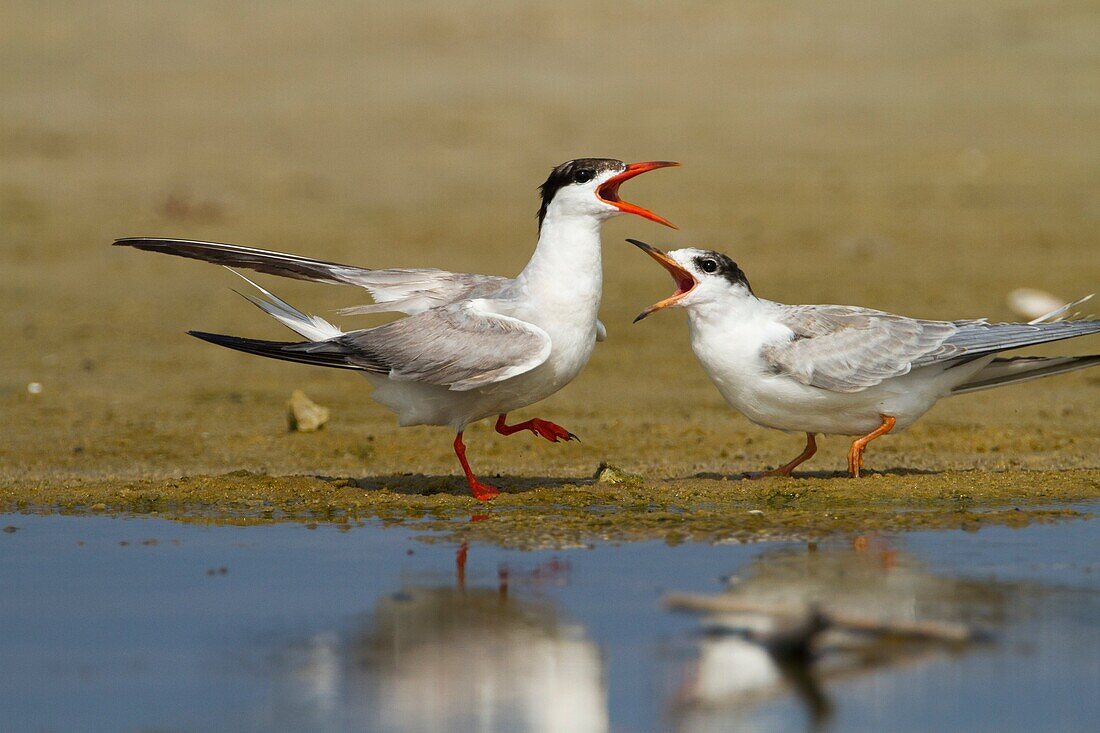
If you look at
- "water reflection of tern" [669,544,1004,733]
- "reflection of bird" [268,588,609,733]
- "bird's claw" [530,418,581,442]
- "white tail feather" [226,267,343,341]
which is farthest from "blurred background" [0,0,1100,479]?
"reflection of bird" [268,588,609,733]

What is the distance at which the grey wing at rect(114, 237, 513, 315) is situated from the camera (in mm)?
6709

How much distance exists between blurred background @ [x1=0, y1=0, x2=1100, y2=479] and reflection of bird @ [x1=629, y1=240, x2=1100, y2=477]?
2.11 feet

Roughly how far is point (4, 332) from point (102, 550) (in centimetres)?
640

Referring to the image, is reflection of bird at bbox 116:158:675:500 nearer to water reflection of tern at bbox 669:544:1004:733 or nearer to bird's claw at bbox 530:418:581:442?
bird's claw at bbox 530:418:581:442

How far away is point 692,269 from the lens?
6.63m

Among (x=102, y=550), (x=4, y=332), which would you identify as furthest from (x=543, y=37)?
(x=102, y=550)

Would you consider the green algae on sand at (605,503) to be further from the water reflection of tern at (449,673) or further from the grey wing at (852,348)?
the water reflection of tern at (449,673)

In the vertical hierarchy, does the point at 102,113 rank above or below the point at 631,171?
above

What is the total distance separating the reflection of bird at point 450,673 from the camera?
140 inches

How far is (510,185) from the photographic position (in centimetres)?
1641

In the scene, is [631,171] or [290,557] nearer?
[290,557]

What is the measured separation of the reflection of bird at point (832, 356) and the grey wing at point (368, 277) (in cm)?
88

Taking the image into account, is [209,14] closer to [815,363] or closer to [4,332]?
[4,332]

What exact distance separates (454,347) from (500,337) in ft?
0.67
